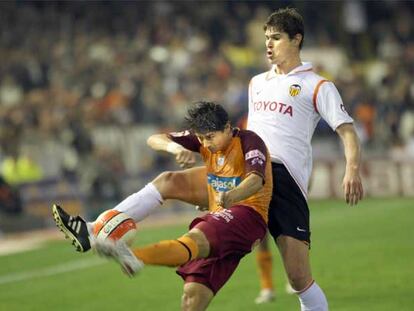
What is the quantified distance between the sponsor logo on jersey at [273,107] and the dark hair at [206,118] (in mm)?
683

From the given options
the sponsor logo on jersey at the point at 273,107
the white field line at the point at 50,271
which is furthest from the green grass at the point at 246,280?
the sponsor logo on jersey at the point at 273,107

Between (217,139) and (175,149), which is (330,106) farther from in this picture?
(175,149)

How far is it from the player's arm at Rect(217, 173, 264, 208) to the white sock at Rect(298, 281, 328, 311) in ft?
3.54

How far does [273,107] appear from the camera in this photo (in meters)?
9.09

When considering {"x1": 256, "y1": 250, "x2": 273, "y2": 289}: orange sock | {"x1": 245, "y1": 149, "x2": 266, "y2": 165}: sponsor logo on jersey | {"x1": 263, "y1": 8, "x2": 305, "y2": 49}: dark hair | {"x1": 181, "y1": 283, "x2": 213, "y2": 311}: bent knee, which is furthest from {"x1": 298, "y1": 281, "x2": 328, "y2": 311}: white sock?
{"x1": 256, "y1": 250, "x2": 273, "y2": 289}: orange sock

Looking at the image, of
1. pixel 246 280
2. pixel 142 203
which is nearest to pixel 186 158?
pixel 142 203

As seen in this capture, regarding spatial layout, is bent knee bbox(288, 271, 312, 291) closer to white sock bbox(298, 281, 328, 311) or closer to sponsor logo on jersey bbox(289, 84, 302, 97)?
white sock bbox(298, 281, 328, 311)

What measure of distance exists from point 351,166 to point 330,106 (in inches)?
22.8

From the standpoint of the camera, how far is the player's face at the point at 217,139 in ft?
27.8

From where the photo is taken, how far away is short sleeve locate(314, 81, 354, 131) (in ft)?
28.3

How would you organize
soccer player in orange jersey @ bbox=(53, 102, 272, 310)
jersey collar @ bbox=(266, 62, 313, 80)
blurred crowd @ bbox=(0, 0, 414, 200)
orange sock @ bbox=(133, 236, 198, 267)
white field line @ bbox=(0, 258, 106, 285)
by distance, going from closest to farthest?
orange sock @ bbox=(133, 236, 198, 267)
soccer player in orange jersey @ bbox=(53, 102, 272, 310)
jersey collar @ bbox=(266, 62, 313, 80)
white field line @ bbox=(0, 258, 106, 285)
blurred crowd @ bbox=(0, 0, 414, 200)

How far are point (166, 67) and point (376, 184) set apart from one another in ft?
20.0

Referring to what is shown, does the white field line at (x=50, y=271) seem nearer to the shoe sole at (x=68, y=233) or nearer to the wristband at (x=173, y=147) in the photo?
the wristband at (x=173, y=147)

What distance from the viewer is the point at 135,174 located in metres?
23.6
